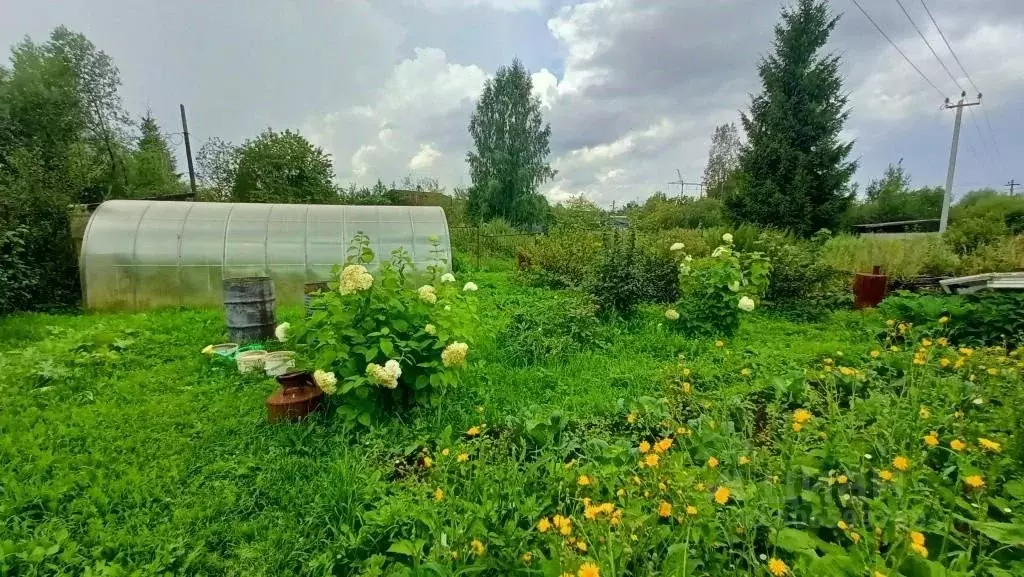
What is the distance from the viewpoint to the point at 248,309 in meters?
4.97

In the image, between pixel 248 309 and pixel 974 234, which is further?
pixel 974 234

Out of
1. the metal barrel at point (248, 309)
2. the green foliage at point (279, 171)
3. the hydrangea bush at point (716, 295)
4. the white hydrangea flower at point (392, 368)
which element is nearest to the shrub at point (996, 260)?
the hydrangea bush at point (716, 295)

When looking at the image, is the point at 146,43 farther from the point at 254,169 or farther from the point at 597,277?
the point at 597,277

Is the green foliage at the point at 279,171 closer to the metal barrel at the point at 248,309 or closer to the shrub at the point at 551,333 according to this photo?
the metal barrel at the point at 248,309

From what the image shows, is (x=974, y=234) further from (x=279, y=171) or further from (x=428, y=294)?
(x=279, y=171)

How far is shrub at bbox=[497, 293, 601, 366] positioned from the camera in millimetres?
4266

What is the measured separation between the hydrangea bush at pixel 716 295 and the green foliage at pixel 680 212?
5.57 m

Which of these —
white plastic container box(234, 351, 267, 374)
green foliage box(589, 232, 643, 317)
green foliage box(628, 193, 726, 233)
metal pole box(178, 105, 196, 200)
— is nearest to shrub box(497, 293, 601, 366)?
green foliage box(589, 232, 643, 317)

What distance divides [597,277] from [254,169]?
15.8 metres

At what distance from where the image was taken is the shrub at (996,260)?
7.22 meters

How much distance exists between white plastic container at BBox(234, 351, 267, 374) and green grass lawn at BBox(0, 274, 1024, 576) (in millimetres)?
99

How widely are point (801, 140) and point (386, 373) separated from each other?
1634cm

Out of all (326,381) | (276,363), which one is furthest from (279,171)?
(326,381)

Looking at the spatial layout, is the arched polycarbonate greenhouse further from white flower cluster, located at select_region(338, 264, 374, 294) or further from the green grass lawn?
white flower cluster, located at select_region(338, 264, 374, 294)
